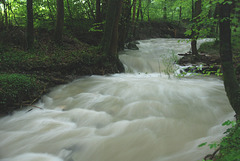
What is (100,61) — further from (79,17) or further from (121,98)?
(79,17)

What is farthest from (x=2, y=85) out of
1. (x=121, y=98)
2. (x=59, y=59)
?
(x=121, y=98)

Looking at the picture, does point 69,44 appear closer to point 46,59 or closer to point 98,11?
point 46,59

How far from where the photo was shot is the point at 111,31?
7348mm

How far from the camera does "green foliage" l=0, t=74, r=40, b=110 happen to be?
3992 mm

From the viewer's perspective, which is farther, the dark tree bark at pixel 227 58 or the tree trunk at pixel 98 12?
the tree trunk at pixel 98 12

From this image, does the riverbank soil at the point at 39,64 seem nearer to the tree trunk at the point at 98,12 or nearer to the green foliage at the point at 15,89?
the green foliage at the point at 15,89

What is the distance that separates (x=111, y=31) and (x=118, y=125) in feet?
16.6

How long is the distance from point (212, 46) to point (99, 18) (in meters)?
7.61

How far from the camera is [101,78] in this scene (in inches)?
264

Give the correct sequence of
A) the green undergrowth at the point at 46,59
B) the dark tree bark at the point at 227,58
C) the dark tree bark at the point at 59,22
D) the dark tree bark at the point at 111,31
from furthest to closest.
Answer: the dark tree bark at the point at 59,22
the dark tree bark at the point at 111,31
the green undergrowth at the point at 46,59
the dark tree bark at the point at 227,58

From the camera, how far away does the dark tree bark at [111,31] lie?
717 cm

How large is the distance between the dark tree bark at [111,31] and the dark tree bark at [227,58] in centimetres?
550

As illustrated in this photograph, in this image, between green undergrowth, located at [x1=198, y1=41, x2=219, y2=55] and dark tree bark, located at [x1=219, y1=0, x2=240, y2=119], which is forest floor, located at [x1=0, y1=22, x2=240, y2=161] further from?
green undergrowth, located at [x1=198, y1=41, x2=219, y2=55]

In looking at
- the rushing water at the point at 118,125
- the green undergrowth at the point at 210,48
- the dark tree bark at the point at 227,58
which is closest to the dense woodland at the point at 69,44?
the dark tree bark at the point at 227,58
